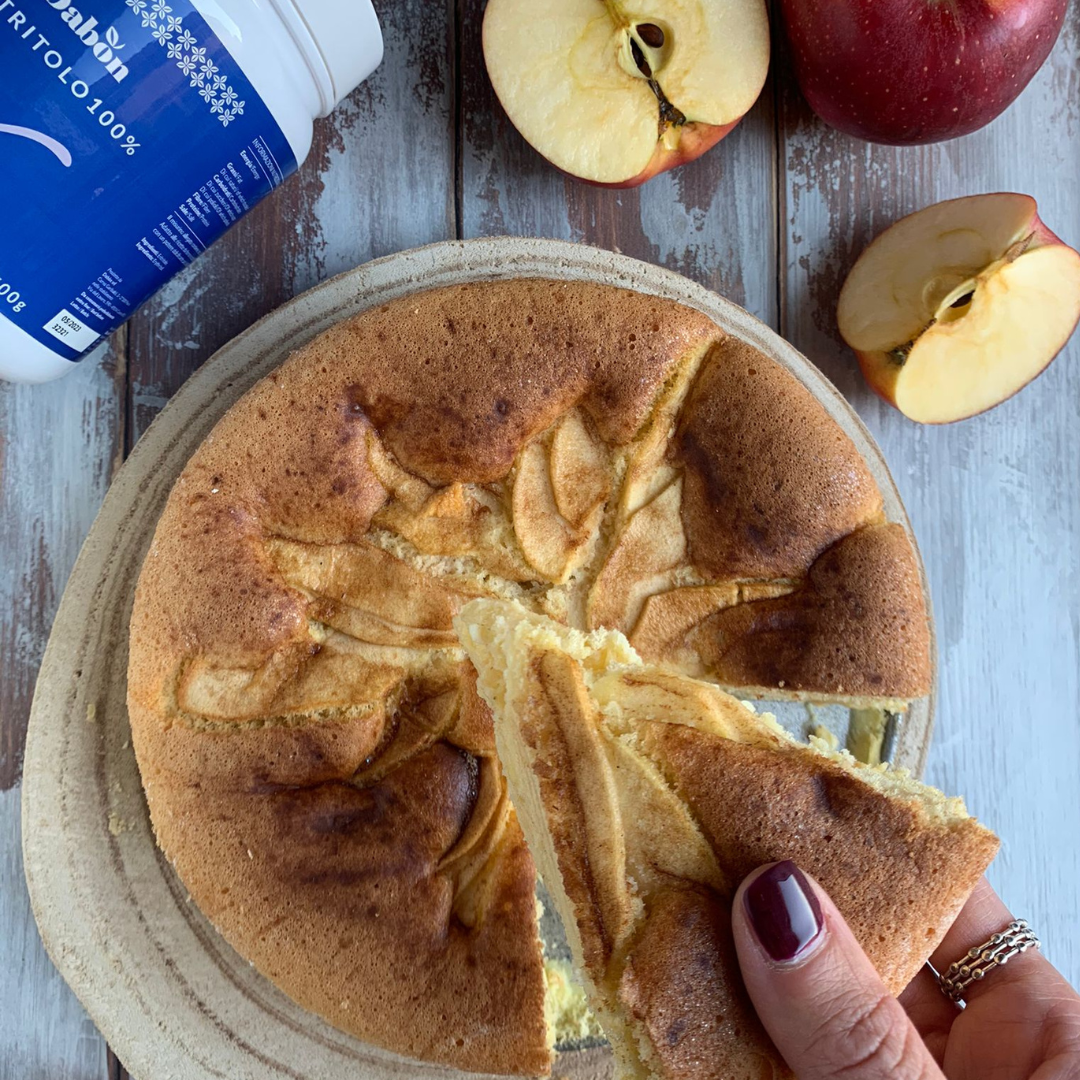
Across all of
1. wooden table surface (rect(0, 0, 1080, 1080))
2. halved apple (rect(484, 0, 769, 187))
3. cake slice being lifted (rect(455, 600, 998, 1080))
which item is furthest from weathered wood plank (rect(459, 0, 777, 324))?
cake slice being lifted (rect(455, 600, 998, 1080))

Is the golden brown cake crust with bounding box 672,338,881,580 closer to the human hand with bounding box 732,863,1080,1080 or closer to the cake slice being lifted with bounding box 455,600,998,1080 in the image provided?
the cake slice being lifted with bounding box 455,600,998,1080

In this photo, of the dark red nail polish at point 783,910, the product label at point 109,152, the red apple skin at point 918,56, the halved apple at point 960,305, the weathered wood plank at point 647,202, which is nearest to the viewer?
the dark red nail polish at point 783,910

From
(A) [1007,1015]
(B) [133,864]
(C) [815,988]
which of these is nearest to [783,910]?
(C) [815,988]

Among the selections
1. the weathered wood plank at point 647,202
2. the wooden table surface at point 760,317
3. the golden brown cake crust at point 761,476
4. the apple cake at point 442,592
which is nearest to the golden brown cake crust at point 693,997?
the apple cake at point 442,592

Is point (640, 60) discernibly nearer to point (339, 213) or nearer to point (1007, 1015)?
point (339, 213)

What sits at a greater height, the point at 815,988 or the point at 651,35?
the point at 651,35

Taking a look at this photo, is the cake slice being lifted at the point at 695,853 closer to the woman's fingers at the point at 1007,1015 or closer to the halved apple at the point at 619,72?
the woman's fingers at the point at 1007,1015
